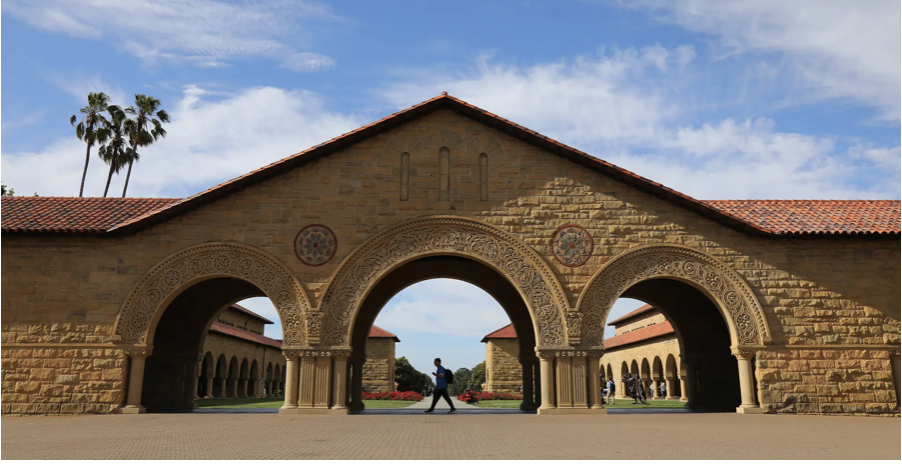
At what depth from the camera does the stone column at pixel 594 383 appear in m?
15.1

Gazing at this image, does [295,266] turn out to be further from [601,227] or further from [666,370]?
[666,370]

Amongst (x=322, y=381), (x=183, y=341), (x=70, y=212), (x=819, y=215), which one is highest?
(x=819, y=215)

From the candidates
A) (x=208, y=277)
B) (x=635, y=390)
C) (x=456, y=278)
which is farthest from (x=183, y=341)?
(x=635, y=390)

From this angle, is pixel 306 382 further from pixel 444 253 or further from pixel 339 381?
pixel 444 253

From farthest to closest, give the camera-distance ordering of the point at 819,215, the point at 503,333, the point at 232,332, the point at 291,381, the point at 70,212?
1. the point at 503,333
2. the point at 232,332
3. the point at 819,215
4. the point at 70,212
5. the point at 291,381

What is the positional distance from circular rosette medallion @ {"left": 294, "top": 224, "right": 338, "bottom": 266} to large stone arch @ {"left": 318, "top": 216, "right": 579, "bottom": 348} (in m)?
0.49

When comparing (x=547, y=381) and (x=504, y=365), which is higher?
(x=504, y=365)

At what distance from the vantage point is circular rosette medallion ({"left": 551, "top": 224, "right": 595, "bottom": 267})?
15.7m

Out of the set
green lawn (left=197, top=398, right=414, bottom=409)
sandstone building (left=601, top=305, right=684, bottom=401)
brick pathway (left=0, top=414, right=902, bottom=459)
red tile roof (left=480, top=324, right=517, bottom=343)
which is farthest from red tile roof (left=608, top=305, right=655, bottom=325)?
brick pathway (left=0, top=414, right=902, bottom=459)

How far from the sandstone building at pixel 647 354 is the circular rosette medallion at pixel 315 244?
47.7 ft

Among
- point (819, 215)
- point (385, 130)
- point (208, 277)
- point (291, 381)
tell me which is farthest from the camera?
point (819, 215)

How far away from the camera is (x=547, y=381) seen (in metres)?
15.2

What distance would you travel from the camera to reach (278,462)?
21.9ft

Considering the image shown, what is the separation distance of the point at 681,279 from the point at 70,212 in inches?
590
